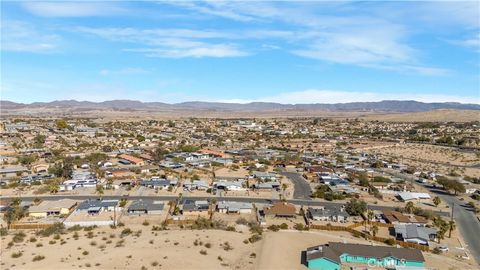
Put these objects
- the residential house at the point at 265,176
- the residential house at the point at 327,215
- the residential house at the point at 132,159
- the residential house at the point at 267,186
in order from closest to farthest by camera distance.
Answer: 1. the residential house at the point at 327,215
2. the residential house at the point at 267,186
3. the residential house at the point at 265,176
4. the residential house at the point at 132,159

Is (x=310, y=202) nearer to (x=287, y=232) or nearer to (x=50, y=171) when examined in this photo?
(x=287, y=232)

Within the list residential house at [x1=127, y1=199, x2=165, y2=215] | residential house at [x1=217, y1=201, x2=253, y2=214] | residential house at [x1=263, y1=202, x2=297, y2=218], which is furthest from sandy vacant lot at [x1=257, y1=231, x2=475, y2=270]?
residential house at [x1=127, y1=199, x2=165, y2=215]

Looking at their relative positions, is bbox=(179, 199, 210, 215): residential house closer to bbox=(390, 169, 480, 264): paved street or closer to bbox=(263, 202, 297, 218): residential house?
bbox=(263, 202, 297, 218): residential house

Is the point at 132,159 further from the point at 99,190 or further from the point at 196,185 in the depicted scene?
the point at 196,185

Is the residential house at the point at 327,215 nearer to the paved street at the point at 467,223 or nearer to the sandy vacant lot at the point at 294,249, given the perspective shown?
the sandy vacant lot at the point at 294,249

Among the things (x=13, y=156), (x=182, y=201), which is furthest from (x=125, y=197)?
(x=13, y=156)

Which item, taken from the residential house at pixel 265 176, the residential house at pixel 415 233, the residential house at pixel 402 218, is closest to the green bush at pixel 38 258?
the residential house at pixel 415 233
